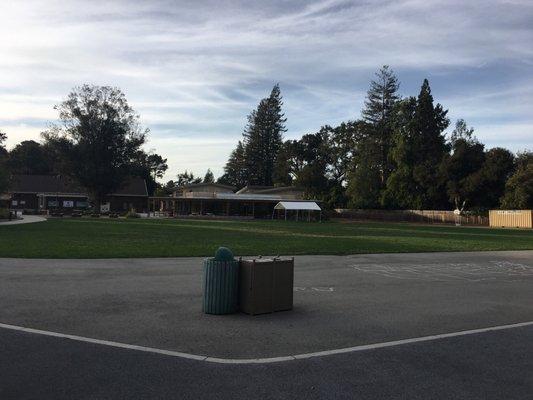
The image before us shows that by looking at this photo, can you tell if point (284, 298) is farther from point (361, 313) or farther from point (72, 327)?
point (72, 327)

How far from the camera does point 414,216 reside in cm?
8069

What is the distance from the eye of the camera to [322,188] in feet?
326

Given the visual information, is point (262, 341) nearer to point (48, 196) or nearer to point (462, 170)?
point (462, 170)

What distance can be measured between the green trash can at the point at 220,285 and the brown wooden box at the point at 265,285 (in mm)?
181

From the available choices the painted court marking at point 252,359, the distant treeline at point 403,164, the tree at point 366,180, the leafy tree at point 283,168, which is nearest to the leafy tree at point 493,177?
the distant treeline at point 403,164

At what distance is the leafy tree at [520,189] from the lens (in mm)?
65312

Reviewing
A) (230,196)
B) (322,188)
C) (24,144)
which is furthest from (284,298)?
(24,144)

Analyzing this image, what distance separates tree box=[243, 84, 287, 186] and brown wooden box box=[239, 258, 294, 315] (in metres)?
113

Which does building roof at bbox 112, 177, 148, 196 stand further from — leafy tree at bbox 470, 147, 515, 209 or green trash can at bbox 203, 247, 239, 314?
green trash can at bbox 203, 247, 239, 314

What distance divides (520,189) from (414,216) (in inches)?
705

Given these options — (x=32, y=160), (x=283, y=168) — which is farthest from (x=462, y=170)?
(x=32, y=160)

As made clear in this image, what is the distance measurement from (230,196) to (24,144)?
55.9 metres

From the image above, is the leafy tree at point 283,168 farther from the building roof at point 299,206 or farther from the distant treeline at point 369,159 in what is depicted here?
the building roof at point 299,206

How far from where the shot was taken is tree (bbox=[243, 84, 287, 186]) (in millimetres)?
123312
